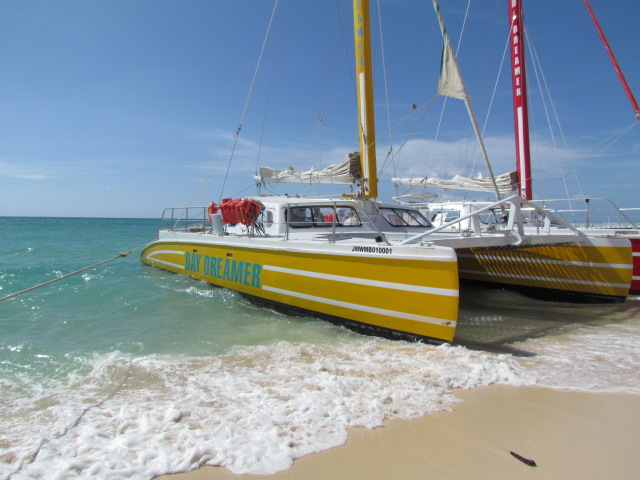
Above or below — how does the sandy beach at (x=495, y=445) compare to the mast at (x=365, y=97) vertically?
below

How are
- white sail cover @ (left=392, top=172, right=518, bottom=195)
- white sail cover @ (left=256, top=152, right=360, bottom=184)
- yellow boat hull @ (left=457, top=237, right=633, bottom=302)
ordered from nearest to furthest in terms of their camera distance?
yellow boat hull @ (left=457, top=237, right=633, bottom=302)
white sail cover @ (left=256, top=152, right=360, bottom=184)
white sail cover @ (left=392, top=172, right=518, bottom=195)

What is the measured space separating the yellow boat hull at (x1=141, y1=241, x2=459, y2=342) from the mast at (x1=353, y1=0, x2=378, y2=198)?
8.18 feet

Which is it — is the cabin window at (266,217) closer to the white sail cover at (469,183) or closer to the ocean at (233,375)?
the ocean at (233,375)

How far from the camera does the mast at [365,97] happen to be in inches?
295

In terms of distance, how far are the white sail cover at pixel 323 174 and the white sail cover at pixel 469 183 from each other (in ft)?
16.6

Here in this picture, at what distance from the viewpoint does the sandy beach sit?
7.89 feet

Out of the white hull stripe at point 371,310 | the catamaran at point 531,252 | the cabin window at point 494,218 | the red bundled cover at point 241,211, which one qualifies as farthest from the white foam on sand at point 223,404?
the cabin window at point 494,218

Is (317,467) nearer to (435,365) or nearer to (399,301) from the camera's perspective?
(435,365)

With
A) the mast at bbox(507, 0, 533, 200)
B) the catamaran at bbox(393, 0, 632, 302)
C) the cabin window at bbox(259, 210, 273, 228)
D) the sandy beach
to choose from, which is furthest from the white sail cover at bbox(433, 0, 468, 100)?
the mast at bbox(507, 0, 533, 200)

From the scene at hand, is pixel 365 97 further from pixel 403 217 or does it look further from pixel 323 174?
pixel 403 217

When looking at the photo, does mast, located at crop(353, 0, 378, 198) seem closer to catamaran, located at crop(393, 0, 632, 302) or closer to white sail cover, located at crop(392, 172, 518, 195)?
catamaran, located at crop(393, 0, 632, 302)

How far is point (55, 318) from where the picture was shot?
21.5 feet

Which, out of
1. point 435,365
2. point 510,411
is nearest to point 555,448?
point 510,411

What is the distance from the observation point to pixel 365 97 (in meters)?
7.50
